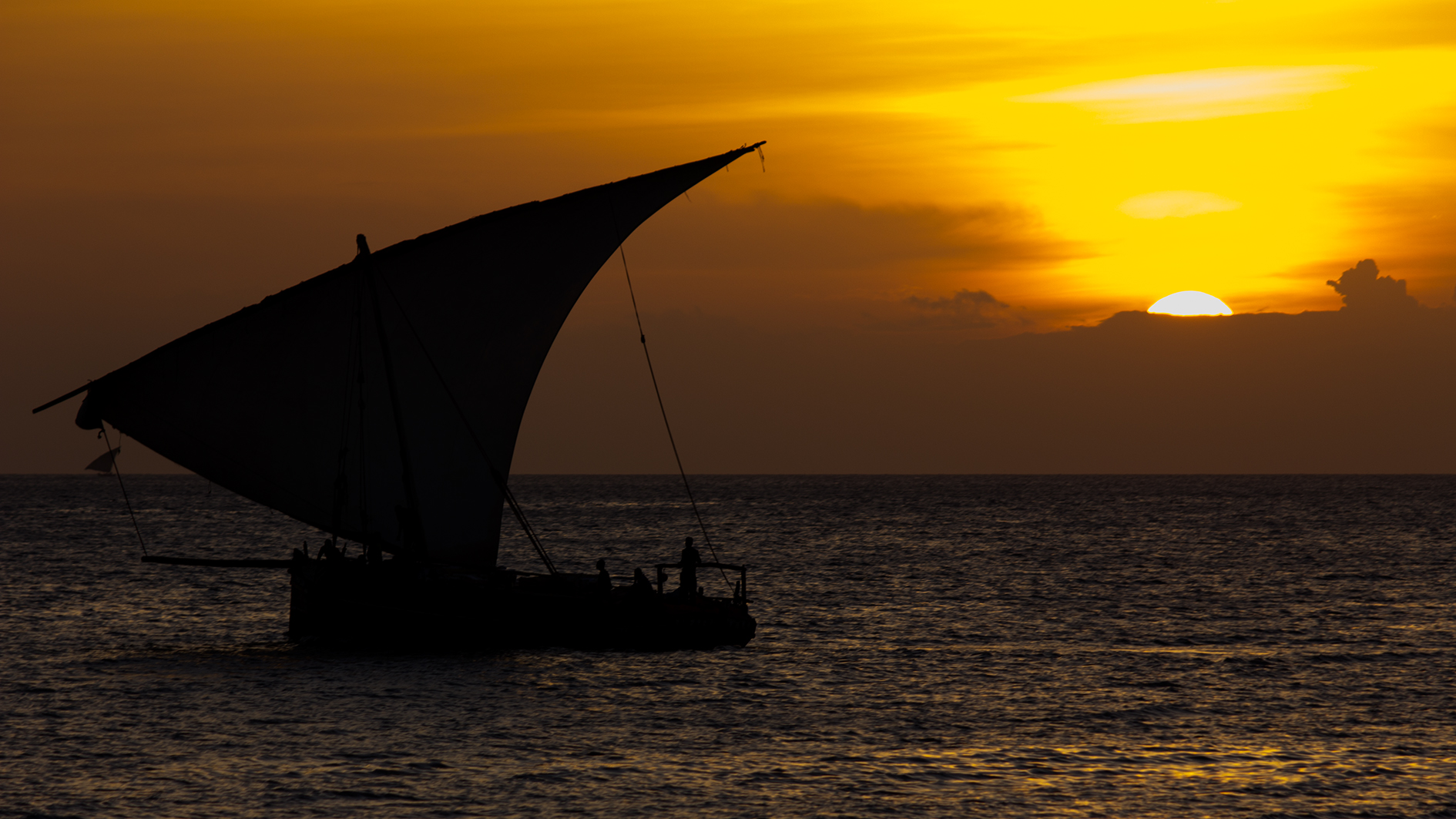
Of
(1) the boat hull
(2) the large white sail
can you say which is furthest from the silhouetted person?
(2) the large white sail

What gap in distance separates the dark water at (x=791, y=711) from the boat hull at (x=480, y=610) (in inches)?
22.7

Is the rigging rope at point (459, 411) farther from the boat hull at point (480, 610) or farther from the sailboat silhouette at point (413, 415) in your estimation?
the boat hull at point (480, 610)

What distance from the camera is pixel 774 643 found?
40.6 meters

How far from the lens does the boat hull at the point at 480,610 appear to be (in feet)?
115

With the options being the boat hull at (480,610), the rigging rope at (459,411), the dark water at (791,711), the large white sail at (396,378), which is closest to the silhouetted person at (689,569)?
the boat hull at (480,610)

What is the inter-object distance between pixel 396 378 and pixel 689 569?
354 inches

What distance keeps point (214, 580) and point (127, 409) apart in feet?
101

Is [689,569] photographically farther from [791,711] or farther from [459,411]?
[791,711]

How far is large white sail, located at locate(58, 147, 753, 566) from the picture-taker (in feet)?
112

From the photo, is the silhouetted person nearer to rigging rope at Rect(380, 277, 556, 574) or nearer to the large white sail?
rigging rope at Rect(380, 277, 556, 574)

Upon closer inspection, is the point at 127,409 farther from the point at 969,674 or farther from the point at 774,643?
the point at 969,674

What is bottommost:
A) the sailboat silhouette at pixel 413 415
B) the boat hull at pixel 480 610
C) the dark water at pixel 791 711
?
the dark water at pixel 791 711

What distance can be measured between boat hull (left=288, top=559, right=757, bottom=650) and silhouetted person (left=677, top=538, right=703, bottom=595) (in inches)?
8.4

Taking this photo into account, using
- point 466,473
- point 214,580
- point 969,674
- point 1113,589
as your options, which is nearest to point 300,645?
point 466,473
